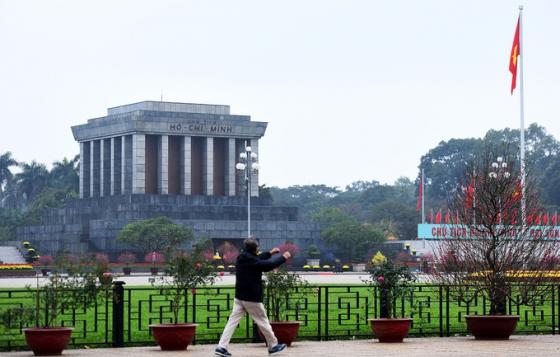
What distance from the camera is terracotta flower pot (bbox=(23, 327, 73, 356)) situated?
20531mm

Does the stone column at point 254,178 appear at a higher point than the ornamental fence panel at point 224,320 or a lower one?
higher

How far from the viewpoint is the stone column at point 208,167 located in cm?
9406

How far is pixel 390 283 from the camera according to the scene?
23672mm

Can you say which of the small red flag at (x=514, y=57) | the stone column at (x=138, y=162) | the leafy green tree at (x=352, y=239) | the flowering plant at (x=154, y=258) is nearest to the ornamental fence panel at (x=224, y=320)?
the small red flag at (x=514, y=57)

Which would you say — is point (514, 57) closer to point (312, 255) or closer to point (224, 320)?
point (224, 320)

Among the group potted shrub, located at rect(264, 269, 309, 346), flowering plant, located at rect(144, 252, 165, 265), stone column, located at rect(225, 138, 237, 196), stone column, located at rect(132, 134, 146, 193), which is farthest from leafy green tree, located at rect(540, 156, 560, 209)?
potted shrub, located at rect(264, 269, 309, 346)

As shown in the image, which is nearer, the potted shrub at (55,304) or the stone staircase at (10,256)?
the potted shrub at (55,304)

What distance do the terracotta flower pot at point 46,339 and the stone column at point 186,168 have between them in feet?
238

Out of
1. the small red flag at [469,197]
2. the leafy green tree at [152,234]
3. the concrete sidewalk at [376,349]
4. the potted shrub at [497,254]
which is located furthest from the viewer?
the leafy green tree at [152,234]

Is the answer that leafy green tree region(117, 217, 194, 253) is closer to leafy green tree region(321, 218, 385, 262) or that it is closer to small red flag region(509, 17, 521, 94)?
leafy green tree region(321, 218, 385, 262)

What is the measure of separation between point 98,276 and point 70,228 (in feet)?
225

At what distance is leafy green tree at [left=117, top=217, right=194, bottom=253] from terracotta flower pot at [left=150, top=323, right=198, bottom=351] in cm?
5606

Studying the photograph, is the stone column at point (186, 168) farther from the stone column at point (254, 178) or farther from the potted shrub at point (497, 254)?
the potted shrub at point (497, 254)

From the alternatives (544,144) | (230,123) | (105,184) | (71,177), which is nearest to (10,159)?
(71,177)
